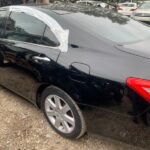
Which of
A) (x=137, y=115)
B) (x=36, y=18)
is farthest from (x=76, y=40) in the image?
(x=137, y=115)

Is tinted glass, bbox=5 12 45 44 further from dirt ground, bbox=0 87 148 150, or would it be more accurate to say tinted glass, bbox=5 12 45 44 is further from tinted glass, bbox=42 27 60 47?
dirt ground, bbox=0 87 148 150

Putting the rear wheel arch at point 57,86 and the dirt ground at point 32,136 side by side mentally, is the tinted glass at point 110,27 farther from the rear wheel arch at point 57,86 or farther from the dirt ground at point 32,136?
the dirt ground at point 32,136

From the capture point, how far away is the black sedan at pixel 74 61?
7.89ft

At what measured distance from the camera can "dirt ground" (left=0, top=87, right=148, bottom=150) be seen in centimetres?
308

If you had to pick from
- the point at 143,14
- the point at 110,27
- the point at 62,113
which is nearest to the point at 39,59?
the point at 62,113

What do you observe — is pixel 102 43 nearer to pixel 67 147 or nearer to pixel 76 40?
pixel 76 40

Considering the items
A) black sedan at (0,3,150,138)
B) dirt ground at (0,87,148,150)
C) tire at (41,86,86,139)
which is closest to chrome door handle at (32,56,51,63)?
black sedan at (0,3,150,138)

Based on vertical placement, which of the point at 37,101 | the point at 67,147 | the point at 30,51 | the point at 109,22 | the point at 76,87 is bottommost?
the point at 67,147

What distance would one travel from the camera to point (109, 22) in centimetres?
317

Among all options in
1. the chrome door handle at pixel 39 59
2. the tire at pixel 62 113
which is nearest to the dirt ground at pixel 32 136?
the tire at pixel 62 113

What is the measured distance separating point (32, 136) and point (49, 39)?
114 centimetres

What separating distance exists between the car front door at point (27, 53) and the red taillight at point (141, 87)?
0.93 meters

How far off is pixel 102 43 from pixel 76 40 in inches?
11.5

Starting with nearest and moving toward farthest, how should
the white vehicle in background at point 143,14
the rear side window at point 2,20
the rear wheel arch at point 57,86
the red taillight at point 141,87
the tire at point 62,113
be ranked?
the red taillight at point 141,87
the rear wheel arch at point 57,86
the tire at point 62,113
the rear side window at point 2,20
the white vehicle in background at point 143,14
